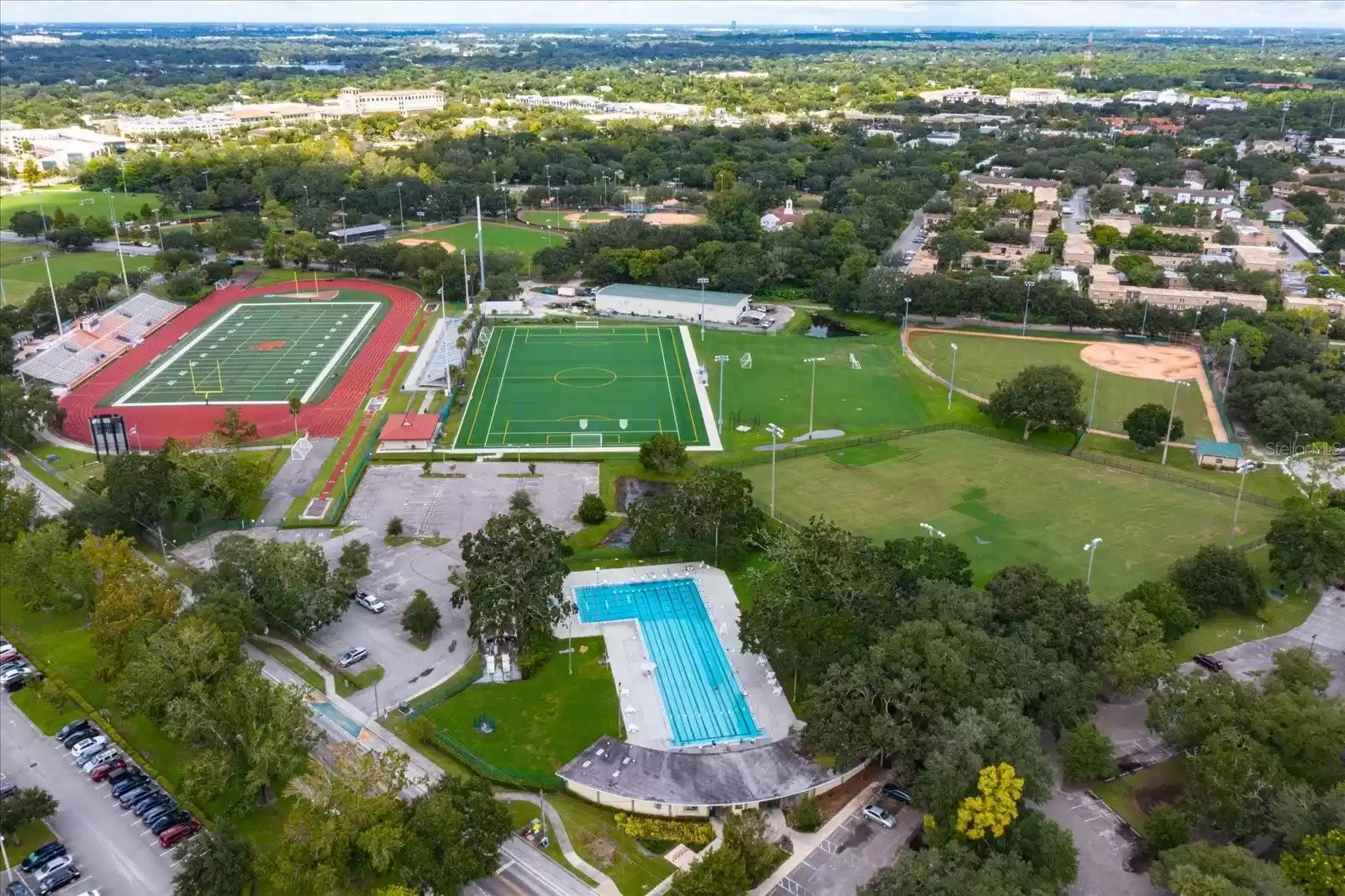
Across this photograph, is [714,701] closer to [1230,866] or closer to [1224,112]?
[1230,866]

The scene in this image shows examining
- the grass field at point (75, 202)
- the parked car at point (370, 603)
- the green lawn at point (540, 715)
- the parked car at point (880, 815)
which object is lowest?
the parked car at point (880, 815)

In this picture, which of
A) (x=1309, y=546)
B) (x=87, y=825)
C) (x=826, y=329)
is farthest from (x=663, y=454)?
(x=826, y=329)

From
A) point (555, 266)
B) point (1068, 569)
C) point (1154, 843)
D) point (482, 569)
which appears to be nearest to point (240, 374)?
point (555, 266)

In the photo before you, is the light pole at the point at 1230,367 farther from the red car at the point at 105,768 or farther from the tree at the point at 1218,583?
the red car at the point at 105,768

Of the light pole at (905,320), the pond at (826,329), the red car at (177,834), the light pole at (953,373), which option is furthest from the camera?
the pond at (826,329)

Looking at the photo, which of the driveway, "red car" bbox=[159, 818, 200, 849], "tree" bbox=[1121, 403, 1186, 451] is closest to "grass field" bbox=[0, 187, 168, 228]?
"red car" bbox=[159, 818, 200, 849]

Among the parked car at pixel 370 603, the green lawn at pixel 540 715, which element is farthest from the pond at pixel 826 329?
the green lawn at pixel 540 715

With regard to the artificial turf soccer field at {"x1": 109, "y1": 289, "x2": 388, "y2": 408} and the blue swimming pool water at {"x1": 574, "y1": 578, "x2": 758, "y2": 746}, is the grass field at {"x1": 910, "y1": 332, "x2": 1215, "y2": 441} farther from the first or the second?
the artificial turf soccer field at {"x1": 109, "y1": 289, "x2": 388, "y2": 408}
